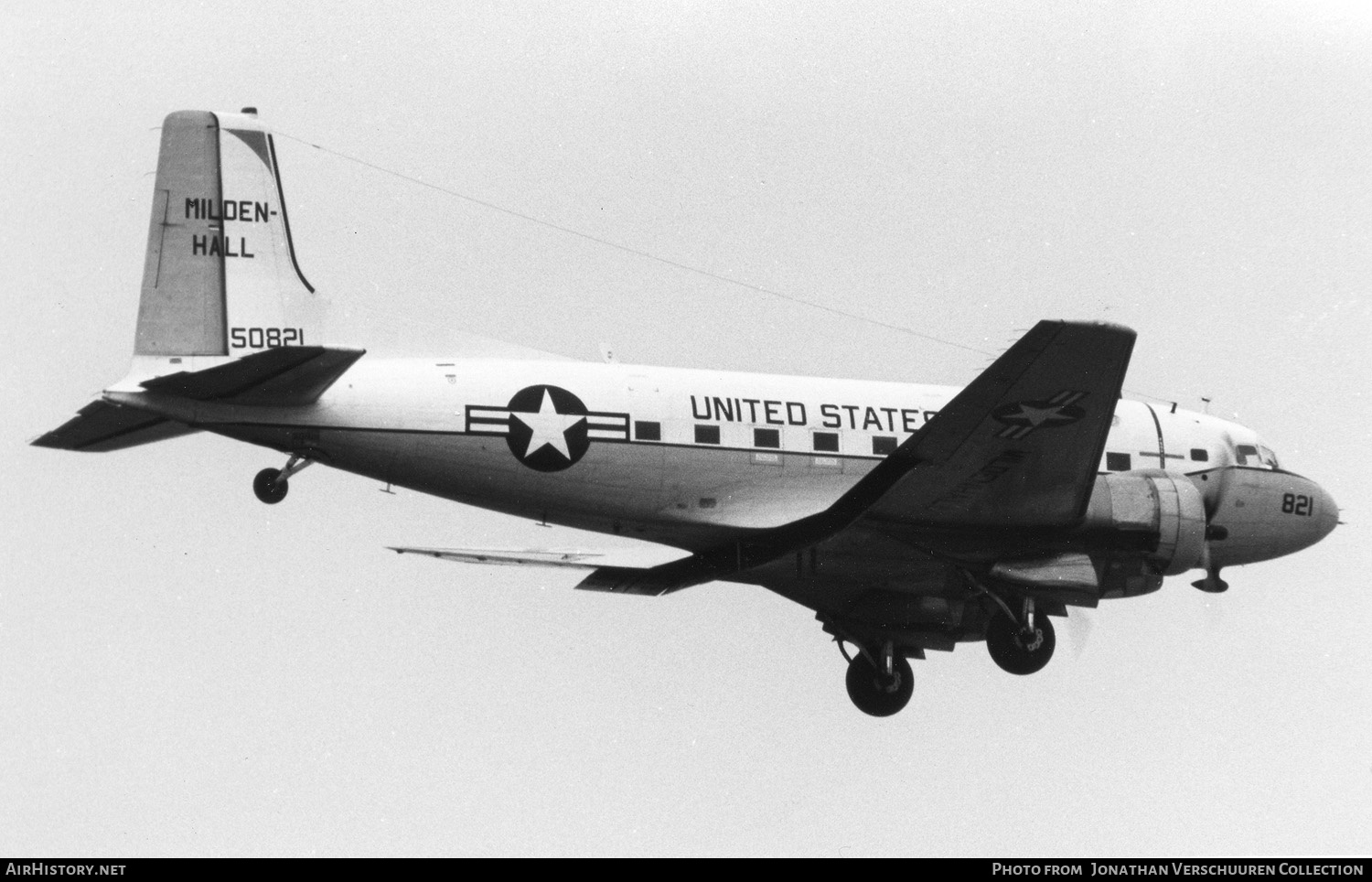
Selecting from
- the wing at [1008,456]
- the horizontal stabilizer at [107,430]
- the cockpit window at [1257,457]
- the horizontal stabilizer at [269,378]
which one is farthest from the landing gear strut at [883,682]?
the horizontal stabilizer at [107,430]

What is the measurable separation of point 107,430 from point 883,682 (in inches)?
381

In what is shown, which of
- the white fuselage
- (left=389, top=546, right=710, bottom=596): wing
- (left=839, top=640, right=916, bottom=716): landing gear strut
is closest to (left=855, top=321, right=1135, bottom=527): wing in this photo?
the white fuselage

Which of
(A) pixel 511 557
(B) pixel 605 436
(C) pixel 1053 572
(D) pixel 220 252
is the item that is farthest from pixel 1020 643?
(D) pixel 220 252

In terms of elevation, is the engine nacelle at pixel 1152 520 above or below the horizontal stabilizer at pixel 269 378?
below

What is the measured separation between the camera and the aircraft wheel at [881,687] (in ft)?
80.8

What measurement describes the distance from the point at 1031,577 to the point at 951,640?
9.57 ft

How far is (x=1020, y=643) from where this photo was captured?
72.1 ft

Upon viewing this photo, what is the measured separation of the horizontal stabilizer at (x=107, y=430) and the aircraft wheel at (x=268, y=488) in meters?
1.01

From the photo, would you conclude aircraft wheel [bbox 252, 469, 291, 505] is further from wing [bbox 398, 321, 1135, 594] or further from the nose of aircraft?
the nose of aircraft

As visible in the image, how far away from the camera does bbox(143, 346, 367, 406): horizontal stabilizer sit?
20.0 m

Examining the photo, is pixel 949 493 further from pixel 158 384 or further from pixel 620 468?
pixel 158 384

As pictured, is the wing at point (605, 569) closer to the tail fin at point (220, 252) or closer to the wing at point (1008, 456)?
the wing at point (1008, 456)

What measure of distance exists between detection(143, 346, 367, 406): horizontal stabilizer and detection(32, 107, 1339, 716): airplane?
0.03 metres

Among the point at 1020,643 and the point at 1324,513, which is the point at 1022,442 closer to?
the point at 1020,643
